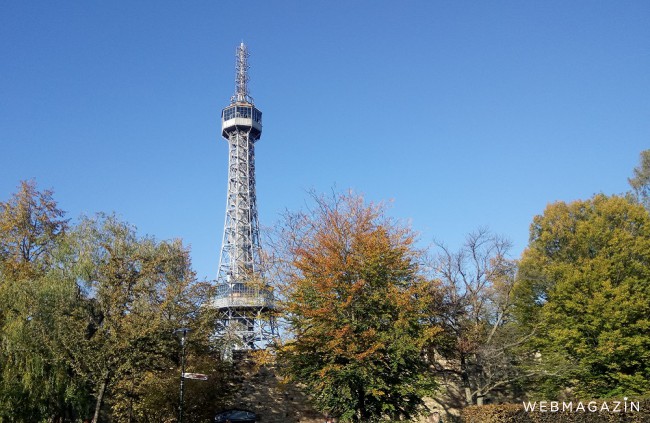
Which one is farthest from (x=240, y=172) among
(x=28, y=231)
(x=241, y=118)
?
(x=28, y=231)

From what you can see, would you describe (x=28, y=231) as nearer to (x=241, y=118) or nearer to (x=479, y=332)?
(x=479, y=332)

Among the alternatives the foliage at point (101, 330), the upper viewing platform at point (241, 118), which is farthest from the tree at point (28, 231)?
the upper viewing platform at point (241, 118)

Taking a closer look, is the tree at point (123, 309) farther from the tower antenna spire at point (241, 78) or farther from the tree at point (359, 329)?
the tower antenna spire at point (241, 78)

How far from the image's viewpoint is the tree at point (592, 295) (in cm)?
2208

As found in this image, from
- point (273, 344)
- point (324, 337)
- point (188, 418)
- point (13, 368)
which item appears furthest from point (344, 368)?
point (13, 368)

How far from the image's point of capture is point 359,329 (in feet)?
59.5

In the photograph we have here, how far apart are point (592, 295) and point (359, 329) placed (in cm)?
1239

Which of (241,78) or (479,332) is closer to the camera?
(479,332)

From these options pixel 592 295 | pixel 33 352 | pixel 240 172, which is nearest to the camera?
pixel 33 352

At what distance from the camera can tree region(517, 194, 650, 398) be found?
2208 cm

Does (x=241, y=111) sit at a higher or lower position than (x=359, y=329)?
higher

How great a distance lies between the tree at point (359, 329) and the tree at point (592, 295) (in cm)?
788

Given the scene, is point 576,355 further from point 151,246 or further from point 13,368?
point 13,368

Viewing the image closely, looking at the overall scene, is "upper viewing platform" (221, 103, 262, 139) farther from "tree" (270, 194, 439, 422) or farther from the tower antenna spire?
"tree" (270, 194, 439, 422)
